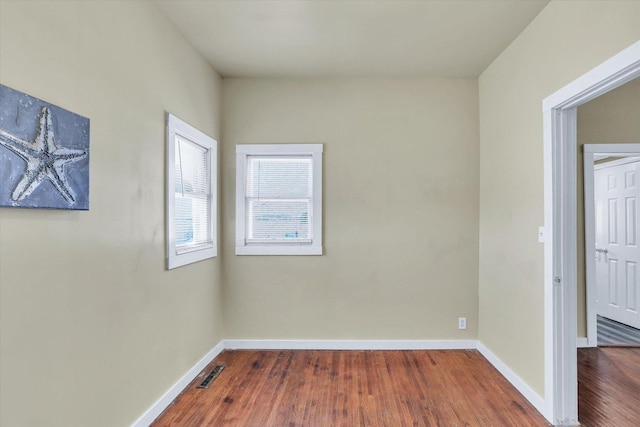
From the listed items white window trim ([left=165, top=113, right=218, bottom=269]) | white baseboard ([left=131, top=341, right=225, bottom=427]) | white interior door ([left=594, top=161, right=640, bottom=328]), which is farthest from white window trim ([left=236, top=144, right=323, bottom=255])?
white interior door ([left=594, top=161, right=640, bottom=328])

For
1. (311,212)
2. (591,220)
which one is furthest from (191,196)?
(591,220)

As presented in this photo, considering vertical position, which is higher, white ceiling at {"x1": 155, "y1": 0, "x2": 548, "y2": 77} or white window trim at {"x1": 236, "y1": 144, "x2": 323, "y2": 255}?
white ceiling at {"x1": 155, "y1": 0, "x2": 548, "y2": 77}

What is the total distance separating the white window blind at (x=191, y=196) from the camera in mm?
2877

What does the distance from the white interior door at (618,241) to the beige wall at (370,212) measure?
2303 mm

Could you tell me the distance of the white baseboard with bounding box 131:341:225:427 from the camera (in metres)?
2.26

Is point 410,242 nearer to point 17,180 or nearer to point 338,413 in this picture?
point 338,413

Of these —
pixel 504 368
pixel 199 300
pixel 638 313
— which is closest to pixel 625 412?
pixel 504 368

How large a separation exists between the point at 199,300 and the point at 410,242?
215cm

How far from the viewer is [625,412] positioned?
2471 mm

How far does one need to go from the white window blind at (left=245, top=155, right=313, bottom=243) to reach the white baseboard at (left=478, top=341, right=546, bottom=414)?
6.79ft

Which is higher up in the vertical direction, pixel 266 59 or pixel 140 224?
pixel 266 59

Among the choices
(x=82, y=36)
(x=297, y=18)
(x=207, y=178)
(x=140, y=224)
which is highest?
(x=297, y=18)

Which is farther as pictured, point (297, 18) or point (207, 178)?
point (207, 178)

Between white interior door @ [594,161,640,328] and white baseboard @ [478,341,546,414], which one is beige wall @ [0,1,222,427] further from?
white interior door @ [594,161,640,328]
